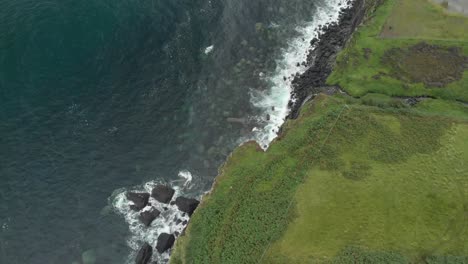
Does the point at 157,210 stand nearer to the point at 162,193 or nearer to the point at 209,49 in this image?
the point at 162,193

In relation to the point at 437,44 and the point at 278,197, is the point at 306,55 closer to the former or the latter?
the point at 437,44

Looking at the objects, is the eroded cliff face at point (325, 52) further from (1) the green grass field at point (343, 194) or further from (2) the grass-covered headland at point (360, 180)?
(1) the green grass field at point (343, 194)

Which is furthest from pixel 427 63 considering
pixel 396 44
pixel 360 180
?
pixel 360 180

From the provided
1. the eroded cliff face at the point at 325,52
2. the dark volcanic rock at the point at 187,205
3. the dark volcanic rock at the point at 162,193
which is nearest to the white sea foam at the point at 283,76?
the eroded cliff face at the point at 325,52

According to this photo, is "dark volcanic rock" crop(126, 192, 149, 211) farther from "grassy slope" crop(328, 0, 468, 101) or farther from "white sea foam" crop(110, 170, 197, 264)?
"grassy slope" crop(328, 0, 468, 101)

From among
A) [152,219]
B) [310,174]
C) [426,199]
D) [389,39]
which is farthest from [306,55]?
[152,219]

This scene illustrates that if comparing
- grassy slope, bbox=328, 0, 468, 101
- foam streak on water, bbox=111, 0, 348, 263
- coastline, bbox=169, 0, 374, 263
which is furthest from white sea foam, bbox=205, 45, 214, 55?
grassy slope, bbox=328, 0, 468, 101
